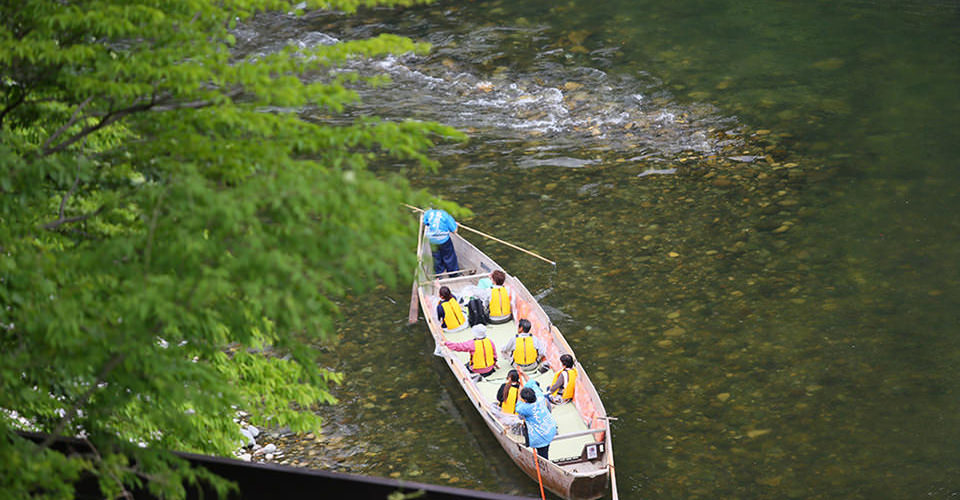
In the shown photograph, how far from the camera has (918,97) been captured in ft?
81.1

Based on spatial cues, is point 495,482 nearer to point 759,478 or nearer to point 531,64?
point 759,478

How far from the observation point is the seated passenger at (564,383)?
13461 millimetres

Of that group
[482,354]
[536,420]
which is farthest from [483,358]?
[536,420]

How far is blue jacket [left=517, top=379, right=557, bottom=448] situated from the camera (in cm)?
1208

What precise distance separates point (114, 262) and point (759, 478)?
388 inches

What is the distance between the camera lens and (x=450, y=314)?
620 inches

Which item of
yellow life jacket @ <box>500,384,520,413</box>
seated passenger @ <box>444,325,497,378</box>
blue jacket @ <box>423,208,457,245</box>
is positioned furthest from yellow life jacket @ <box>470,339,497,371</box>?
blue jacket @ <box>423,208,457,245</box>

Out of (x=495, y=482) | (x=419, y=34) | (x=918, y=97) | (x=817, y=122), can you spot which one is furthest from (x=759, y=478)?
(x=419, y=34)

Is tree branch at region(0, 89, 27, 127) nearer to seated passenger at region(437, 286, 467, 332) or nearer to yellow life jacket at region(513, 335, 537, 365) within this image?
yellow life jacket at region(513, 335, 537, 365)

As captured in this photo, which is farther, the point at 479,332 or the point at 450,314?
the point at 450,314

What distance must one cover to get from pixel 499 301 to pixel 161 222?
34.5ft

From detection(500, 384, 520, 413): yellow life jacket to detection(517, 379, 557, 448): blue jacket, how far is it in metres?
1.00

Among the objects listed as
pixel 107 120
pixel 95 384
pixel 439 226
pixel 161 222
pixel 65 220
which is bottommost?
pixel 439 226

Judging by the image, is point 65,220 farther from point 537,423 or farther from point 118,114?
point 537,423
